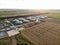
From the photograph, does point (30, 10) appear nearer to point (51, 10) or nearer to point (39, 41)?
point (51, 10)

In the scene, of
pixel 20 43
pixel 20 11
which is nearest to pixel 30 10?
pixel 20 11

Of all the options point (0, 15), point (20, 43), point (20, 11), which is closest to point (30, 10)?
point (20, 11)

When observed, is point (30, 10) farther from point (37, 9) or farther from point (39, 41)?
point (39, 41)

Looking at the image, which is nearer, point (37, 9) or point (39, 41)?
point (39, 41)
